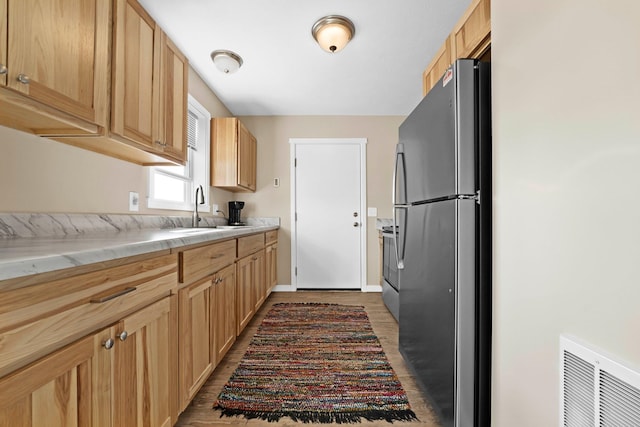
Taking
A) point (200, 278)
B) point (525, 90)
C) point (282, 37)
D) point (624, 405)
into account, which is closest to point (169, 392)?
point (200, 278)

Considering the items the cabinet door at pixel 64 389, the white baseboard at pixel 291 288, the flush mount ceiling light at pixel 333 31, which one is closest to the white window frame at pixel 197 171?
the flush mount ceiling light at pixel 333 31

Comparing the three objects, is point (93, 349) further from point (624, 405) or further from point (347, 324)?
point (347, 324)

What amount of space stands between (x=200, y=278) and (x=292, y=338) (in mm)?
1181

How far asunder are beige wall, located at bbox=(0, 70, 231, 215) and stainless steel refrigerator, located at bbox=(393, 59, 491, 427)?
5.95ft

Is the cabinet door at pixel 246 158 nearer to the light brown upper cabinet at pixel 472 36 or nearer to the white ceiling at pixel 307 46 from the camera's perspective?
the white ceiling at pixel 307 46

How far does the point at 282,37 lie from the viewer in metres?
2.26

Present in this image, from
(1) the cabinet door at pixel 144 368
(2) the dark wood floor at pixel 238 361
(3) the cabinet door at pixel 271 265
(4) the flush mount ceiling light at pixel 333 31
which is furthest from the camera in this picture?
(3) the cabinet door at pixel 271 265

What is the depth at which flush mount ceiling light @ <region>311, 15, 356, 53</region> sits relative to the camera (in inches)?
80.3

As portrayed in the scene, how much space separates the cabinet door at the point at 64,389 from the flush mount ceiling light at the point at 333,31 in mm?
2188

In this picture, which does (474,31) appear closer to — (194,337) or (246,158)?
(194,337)

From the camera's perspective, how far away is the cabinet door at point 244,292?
2145 mm

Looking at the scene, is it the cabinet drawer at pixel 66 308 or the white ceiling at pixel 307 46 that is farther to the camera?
the white ceiling at pixel 307 46

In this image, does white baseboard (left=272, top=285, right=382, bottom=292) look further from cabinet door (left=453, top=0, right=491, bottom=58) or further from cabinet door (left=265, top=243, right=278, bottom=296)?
cabinet door (left=453, top=0, right=491, bottom=58)

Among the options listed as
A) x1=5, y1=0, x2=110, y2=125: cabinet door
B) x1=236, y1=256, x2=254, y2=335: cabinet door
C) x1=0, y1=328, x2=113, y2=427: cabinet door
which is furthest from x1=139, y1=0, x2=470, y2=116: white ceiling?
x1=0, y1=328, x2=113, y2=427: cabinet door
